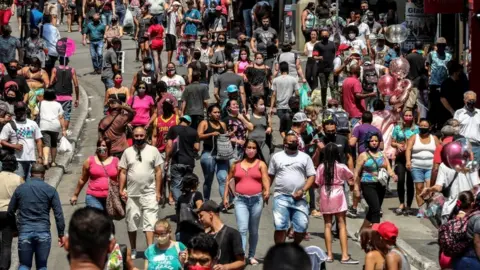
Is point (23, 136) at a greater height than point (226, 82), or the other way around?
point (226, 82)

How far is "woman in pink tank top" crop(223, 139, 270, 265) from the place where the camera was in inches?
595

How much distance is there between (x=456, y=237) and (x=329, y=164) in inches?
140

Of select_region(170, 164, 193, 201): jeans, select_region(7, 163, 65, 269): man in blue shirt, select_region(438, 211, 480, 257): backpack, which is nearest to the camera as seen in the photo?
select_region(438, 211, 480, 257): backpack

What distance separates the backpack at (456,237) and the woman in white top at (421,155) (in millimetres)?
5445

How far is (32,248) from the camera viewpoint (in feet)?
45.0

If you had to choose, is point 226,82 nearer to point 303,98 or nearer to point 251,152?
point 303,98

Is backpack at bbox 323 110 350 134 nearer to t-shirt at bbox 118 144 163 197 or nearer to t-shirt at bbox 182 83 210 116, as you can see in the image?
t-shirt at bbox 182 83 210 116

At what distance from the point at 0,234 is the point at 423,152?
6546mm

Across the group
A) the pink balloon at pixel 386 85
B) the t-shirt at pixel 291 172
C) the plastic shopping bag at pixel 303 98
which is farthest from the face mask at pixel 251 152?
the plastic shopping bag at pixel 303 98

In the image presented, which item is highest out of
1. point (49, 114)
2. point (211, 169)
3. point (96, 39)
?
point (96, 39)

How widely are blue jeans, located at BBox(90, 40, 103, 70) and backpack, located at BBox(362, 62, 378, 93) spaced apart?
29.2ft

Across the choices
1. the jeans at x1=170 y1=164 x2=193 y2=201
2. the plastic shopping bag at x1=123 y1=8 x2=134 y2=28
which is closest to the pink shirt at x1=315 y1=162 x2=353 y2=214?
the jeans at x1=170 y1=164 x2=193 y2=201

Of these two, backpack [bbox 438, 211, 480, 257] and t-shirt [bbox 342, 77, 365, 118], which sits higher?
t-shirt [bbox 342, 77, 365, 118]

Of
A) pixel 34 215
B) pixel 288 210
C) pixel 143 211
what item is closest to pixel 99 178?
pixel 143 211
